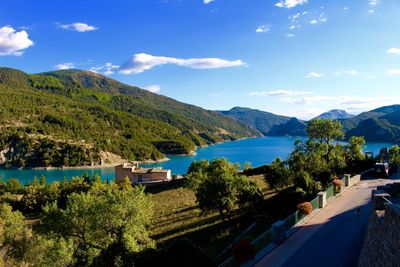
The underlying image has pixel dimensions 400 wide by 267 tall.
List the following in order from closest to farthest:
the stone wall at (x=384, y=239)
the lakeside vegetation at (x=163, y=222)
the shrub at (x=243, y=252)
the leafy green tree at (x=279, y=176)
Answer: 1. the stone wall at (x=384, y=239)
2. the shrub at (x=243, y=252)
3. the lakeside vegetation at (x=163, y=222)
4. the leafy green tree at (x=279, y=176)

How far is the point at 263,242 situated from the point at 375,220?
665 cm

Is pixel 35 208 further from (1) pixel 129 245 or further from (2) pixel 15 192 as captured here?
(1) pixel 129 245

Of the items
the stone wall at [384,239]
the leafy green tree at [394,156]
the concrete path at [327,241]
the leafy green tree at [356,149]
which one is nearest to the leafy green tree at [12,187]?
the leafy green tree at [356,149]

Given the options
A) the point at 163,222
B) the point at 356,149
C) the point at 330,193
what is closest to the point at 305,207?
the point at 330,193

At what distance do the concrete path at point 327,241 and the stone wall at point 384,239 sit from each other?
10.7 ft

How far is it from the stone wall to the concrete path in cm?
326

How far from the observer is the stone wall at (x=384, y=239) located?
868 centimetres

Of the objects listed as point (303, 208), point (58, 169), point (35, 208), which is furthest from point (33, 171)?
point (303, 208)

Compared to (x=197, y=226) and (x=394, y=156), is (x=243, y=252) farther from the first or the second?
(x=394, y=156)

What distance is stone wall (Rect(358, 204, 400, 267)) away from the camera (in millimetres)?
8680

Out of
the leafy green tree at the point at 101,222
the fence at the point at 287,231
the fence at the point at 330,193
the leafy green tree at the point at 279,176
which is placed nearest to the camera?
the fence at the point at 287,231

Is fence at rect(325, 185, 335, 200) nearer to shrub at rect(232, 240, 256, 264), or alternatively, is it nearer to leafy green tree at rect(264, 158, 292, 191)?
shrub at rect(232, 240, 256, 264)

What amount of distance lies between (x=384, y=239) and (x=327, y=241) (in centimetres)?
752

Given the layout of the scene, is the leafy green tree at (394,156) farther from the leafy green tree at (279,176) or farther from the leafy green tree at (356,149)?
the leafy green tree at (279,176)
